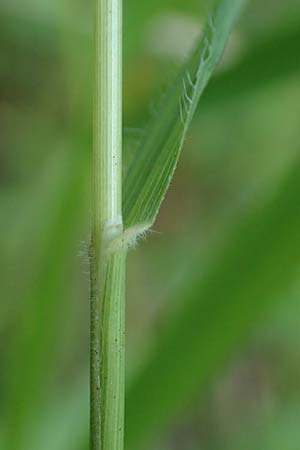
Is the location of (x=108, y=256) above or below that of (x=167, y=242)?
below

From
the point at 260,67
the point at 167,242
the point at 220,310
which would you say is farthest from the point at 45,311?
the point at 167,242

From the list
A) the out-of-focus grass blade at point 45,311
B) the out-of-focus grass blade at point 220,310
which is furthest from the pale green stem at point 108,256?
the out-of-focus grass blade at point 45,311

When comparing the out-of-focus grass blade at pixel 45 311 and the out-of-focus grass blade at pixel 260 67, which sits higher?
the out-of-focus grass blade at pixel 260 67

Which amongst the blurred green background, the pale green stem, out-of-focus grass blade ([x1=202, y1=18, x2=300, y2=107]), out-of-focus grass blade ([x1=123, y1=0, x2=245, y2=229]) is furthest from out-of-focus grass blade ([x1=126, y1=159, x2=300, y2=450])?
the pale green stem

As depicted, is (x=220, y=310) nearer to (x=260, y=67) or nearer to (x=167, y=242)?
(x=260, y=67)

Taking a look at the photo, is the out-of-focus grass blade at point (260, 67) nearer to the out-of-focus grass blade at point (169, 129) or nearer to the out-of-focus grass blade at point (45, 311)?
the out-of-focus grass blade at point (45, 311)

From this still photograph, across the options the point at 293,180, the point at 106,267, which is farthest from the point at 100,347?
the point at 293,180
